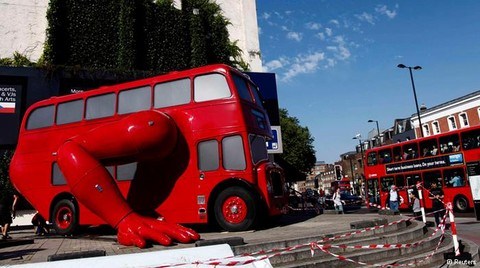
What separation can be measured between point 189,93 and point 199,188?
2.75 metres

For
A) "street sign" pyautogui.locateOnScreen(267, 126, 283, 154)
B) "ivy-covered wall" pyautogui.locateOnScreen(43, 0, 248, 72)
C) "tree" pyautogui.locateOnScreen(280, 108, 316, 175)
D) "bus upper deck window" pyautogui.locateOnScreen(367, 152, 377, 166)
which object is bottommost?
"bus upper deck window" pyautogui.locateOnScreen(367, 152, 377, 166)

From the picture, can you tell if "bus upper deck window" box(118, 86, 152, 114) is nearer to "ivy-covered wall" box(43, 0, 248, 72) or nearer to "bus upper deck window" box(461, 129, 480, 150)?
"ivy-covered wall" box(43, 0, 248, 72)

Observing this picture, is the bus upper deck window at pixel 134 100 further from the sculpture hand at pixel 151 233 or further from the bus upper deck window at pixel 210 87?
the sculpture hand at pixel 151 233

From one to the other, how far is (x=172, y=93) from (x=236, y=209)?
389cm

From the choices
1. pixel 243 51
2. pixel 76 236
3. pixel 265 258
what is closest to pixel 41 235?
pixel 76 236

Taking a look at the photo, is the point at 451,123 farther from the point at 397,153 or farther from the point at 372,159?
the point at 397,153

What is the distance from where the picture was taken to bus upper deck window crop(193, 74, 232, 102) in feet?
36.1

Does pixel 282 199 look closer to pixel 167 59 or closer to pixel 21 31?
pixel 167 59

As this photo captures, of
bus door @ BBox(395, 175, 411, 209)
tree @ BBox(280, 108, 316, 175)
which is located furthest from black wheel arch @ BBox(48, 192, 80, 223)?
tree @ BBox(280, 108, 316, 175)

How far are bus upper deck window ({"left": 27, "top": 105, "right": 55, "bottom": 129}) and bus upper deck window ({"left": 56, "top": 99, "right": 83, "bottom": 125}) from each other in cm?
32

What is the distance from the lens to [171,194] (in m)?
11.0

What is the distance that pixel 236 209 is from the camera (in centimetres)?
1035

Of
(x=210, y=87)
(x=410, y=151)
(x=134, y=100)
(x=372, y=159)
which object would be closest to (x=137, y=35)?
(x=134, y=100)

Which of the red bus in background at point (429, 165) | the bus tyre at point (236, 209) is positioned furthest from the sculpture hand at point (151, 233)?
the red bus in background at point (429, 165)
